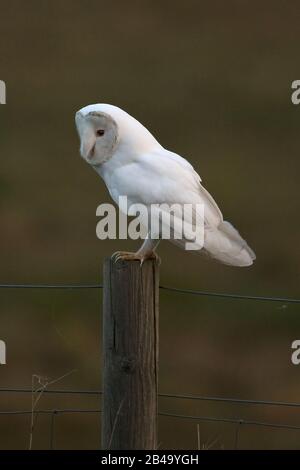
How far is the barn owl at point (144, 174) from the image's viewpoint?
4699 millimetres

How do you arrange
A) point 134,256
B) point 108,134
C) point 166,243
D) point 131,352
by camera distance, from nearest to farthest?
point 131,352
point 134,256
point 108,134
point 166,243

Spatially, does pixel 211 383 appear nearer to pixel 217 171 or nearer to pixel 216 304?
pixel 216 304

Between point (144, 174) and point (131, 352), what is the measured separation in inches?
24.5

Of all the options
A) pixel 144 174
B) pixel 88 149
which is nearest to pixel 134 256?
pixel 144 174

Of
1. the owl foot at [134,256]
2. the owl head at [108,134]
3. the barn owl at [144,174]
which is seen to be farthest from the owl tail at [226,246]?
the owl head at [108,134]

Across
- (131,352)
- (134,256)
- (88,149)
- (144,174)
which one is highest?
(88,149)

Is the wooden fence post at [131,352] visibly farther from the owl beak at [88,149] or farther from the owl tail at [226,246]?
the owl beak at [88,149]

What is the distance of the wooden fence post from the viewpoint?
454 cm

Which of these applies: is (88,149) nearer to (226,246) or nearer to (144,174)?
(144,174)

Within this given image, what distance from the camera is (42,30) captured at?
56.8 feet

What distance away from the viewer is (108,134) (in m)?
4.77

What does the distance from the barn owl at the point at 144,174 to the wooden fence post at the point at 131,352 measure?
14 cm

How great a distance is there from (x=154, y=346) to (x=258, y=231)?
26.4ft
